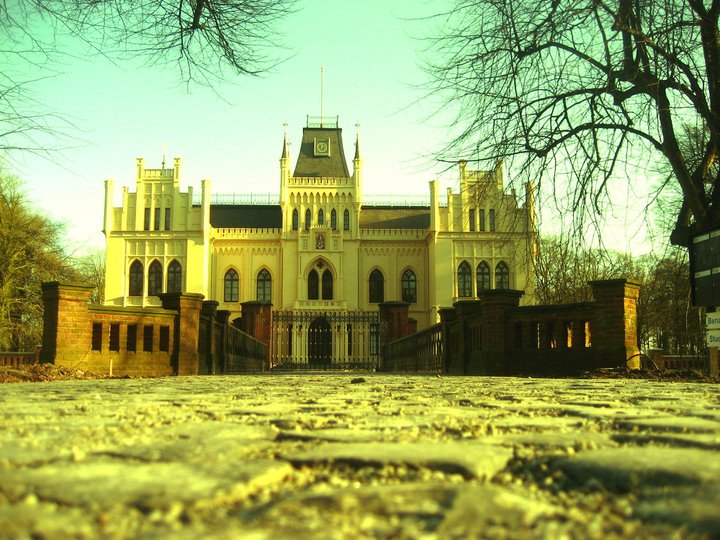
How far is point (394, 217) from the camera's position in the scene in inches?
2057

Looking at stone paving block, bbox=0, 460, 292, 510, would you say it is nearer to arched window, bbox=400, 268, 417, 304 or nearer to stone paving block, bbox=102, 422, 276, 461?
stone paving block, bbox=102, 422, 276, 461

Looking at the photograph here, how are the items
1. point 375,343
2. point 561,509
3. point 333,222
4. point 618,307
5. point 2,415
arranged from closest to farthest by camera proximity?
point 561,509 < point 2,415 < point 618,307 < point 375,343 < point 333,222

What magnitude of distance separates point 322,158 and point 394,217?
6817 millimetres

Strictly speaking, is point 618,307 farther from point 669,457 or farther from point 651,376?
point 669,457

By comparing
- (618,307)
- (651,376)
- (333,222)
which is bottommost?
(651,376)

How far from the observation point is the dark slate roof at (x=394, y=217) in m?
51.5

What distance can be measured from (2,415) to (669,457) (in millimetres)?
2922

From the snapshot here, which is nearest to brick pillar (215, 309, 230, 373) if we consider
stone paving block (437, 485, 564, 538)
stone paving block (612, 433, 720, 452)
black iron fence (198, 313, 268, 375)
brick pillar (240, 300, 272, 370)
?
black iron fence (198, 313, 268, 375)

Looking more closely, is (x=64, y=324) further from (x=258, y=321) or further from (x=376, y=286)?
(x=376, y=286)

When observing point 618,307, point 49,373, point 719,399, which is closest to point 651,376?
point 618,307

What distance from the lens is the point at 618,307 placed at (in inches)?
414

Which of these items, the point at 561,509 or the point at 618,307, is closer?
the point at 561,509

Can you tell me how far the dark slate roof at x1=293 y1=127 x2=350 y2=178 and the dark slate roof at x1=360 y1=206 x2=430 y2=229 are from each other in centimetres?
374

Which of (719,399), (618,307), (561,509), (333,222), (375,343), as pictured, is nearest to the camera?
(561,509)
